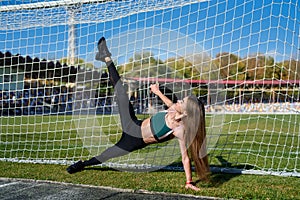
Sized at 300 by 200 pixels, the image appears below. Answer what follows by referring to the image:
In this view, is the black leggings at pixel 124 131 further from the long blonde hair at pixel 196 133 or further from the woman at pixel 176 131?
the long blonde hair at pixel 196 133

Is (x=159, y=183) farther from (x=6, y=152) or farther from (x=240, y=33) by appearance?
(x=6, y=152)

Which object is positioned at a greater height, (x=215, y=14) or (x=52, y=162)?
(x=215, y=14)

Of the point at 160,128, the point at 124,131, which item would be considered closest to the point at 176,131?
the point at 160,128

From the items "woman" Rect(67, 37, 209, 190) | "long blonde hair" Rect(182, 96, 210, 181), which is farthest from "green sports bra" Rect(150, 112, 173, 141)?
"long blonde hair" Rect(182, 96, 210, 181)

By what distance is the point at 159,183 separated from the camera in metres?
4.66

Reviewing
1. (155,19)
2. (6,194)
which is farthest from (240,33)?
(6,194)

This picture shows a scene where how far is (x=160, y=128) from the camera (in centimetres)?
465

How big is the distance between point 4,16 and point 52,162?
343cm

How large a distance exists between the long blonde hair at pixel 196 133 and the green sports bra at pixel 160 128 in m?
0.26

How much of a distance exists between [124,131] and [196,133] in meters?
1.08

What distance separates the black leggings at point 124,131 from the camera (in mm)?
4945

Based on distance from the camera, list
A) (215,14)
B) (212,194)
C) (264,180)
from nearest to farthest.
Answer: (212,194), (264,180), (215,14)

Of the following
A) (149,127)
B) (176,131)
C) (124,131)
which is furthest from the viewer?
(124,131)

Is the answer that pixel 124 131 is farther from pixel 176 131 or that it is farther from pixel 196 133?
pixel 196 133
